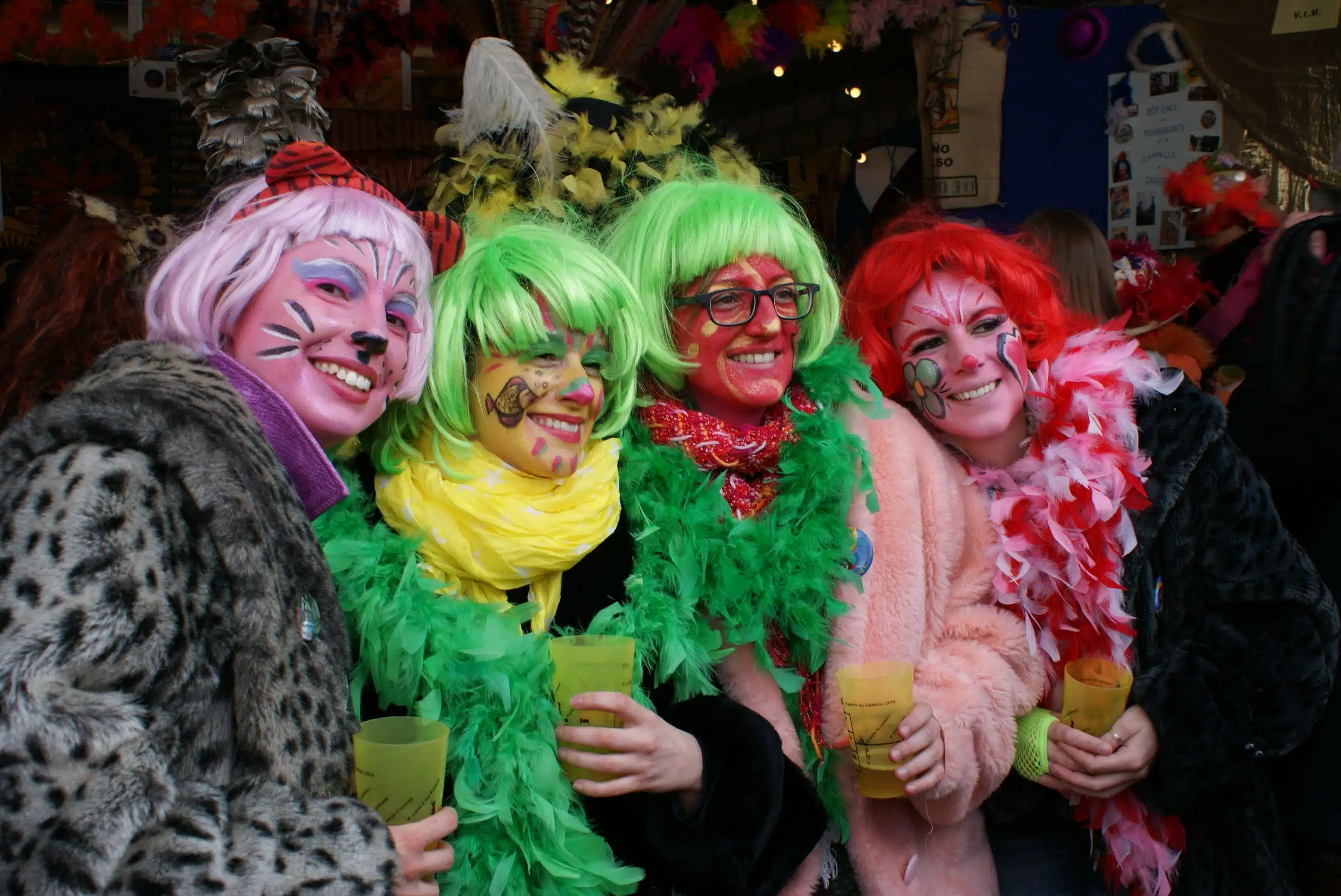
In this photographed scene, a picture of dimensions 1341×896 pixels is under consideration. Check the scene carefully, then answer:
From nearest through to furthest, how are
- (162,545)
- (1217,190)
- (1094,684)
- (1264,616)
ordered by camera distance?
1. (162,545)
2. (1094,684)
3. (1264,616)
4. (1217,190)

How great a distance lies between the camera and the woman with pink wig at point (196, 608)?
104 cm

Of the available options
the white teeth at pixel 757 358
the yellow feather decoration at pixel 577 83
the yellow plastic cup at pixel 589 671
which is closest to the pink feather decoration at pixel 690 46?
the yellow feather decoration at pixel 577 83

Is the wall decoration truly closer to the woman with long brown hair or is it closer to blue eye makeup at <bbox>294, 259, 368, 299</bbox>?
the woman with long brown hair

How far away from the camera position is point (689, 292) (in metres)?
2.04

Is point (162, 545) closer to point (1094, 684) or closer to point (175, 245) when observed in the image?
point (175, 245)

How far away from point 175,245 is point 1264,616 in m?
2.12

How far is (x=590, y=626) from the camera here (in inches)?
69.6

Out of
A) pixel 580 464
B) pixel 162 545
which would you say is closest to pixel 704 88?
pixel 580 464

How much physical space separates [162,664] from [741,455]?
1.16 metres

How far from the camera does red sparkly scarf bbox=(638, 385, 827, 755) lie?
6.57 feet

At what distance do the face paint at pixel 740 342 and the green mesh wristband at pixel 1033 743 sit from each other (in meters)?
0.80

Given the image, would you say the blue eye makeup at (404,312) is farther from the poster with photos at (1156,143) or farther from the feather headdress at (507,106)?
the poster with photos at (1156,143)

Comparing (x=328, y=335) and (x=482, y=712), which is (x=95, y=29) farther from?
(x=482, y=712)

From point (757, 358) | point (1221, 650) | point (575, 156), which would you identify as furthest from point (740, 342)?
point (1221, 650)
